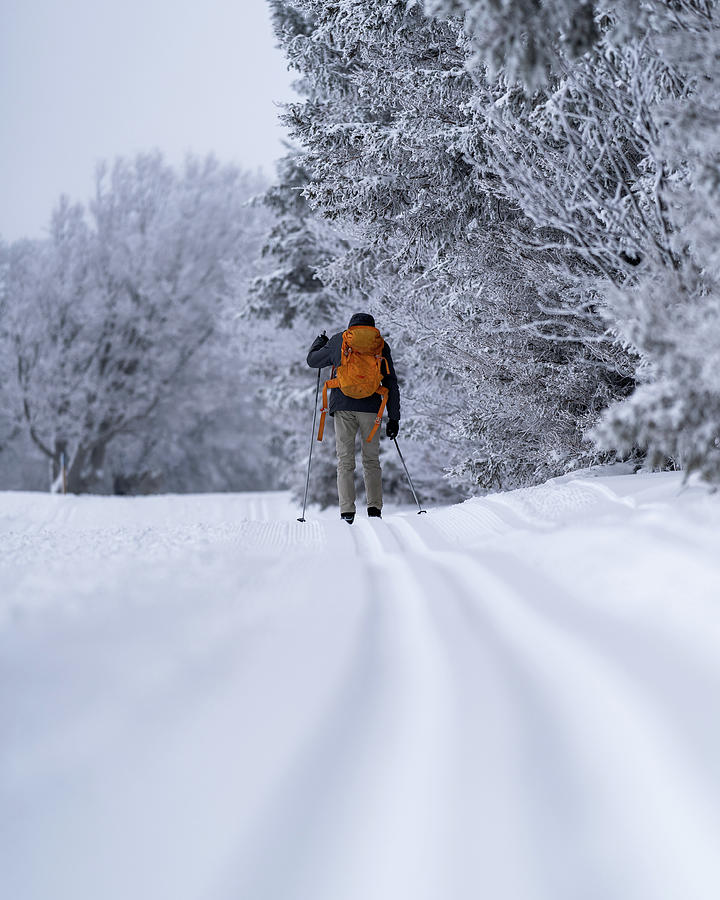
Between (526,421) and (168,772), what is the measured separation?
15.0 feet

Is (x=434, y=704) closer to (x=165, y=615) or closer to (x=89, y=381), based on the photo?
(x=165, y=615)

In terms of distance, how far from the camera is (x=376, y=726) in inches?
82.5

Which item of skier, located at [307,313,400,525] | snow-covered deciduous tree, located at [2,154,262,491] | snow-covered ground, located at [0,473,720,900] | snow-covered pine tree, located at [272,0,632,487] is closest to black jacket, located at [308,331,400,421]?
skier, located at [307,313,400,525]

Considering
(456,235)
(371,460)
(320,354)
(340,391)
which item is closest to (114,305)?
(320,354)

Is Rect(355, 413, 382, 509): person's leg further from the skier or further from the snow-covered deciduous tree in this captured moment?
the snow-covered deciduous tree

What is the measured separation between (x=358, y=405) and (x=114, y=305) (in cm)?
1595

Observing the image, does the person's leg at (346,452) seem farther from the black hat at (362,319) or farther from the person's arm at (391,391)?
the black hat at (362,319)

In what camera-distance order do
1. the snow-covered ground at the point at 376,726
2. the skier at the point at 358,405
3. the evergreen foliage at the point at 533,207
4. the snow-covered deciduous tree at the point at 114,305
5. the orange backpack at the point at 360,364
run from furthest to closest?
the snow-covered deciduous tree at the point at 114,305 → the skier at the point at 358,405 → the orange backpack at the point at 360,364 → the evergreen foliage at the point at 533,207 → the snow-covered ground at the point at 376,726

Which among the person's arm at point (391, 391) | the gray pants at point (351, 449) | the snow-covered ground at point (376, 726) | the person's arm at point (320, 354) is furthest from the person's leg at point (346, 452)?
the snow-covered ground at point (376, 726)

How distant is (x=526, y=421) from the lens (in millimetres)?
5934

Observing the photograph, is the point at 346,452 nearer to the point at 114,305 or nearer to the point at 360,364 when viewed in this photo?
the point at 360,364

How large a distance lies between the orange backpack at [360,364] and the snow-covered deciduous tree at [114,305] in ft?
41.6

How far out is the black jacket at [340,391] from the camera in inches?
257

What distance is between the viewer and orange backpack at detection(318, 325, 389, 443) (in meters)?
6.27
